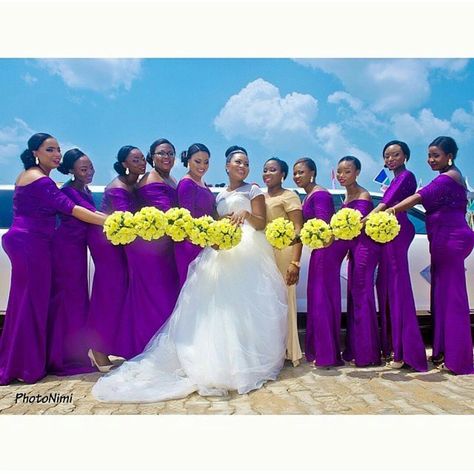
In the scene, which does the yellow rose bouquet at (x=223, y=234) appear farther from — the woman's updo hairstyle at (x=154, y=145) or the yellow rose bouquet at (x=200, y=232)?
the woman's updo hairstyle at (x=154, y=145)

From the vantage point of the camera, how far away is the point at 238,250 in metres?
4.40

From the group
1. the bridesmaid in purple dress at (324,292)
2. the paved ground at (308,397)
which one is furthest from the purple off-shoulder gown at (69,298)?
the bridesmaid in purple dress at (324,292)

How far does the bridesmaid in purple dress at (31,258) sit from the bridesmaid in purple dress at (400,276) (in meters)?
2.75

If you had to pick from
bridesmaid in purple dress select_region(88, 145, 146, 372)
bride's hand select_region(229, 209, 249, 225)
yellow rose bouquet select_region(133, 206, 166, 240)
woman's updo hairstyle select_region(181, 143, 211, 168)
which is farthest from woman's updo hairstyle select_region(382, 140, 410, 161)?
bridesmaid in purple dress select_region(88, 145, 146, 372)

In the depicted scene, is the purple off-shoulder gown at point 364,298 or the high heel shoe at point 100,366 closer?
the high heel shoe at point 100,366

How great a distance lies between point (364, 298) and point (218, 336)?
1.53 metres

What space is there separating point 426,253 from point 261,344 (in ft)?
7.38

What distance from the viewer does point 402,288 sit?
4566 mm

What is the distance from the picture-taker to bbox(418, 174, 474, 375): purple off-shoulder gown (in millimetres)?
4438

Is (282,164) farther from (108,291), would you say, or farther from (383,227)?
(108,291)

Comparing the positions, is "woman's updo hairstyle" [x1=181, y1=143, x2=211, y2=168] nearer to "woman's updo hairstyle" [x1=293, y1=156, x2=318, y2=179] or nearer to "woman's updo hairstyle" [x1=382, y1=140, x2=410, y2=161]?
"woman's updo hairstyle" [x1=293, y1=156, x2=318, y2=179]

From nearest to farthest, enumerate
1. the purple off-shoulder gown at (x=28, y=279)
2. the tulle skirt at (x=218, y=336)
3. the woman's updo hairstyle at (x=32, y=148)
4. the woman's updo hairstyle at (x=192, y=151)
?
the tulle skirt at (x=218, y=336) → the purple off-shoulder gown at (x=28, y=279) → the woman's updo hairstyle at (x=32, y=148) → the woman's updo hairstyle at (x=192, y=151)

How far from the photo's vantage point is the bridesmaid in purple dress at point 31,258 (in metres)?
4.24

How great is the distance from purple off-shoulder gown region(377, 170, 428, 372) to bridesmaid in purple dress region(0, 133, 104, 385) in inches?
108
